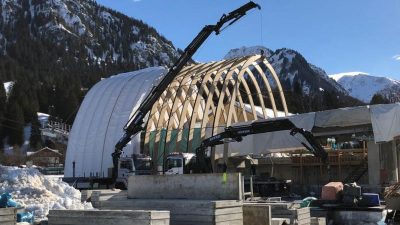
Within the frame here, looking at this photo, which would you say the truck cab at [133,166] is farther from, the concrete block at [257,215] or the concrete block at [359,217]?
the concrete block at [257,215]

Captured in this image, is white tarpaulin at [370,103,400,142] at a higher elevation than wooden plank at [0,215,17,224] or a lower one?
higher

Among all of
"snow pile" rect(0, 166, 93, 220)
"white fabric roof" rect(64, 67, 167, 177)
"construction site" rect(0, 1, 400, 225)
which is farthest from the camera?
"white fabric roof" rect(64, 67, 167, 177)

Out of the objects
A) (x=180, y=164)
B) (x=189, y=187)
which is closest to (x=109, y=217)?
(x=189, y=187)

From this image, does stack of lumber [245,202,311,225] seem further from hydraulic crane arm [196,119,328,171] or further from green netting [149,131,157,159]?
green netting [149,131,157,159]

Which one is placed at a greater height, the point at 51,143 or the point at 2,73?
the point at 2,73

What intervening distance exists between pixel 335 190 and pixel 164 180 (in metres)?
9.17

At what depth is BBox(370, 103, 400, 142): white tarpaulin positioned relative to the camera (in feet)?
94.4

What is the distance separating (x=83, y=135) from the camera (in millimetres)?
48094

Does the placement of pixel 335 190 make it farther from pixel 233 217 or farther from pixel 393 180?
pixel 393 180

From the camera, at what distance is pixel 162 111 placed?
42094mm

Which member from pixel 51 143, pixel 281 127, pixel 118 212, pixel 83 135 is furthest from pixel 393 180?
pixel 51 143

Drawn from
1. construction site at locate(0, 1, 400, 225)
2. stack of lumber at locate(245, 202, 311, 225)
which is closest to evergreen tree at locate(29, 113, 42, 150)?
construction site at locate(0, 1, 400, 225)

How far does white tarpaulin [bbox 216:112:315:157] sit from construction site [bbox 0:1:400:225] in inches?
3.0

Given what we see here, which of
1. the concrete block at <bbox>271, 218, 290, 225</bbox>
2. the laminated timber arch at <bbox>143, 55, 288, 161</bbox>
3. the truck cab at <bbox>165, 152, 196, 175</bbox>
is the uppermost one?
the laminated timber arch at <bbox>143, 55, 288, 161</bbox>
